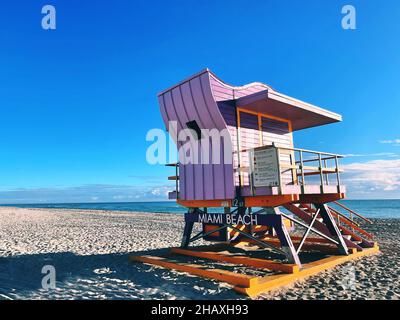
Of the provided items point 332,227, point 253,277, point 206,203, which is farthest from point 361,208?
point 253,277

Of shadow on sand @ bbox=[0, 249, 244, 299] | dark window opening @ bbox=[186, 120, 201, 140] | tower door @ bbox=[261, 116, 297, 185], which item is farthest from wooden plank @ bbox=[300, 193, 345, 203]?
shadow on sand @ bbox=[0, 249, 244, 299]

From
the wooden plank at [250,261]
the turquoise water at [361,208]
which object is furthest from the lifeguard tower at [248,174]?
the turquoise water at [361,208]

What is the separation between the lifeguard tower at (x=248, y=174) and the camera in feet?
23.8

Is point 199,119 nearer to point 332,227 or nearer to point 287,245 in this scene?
point 287,245

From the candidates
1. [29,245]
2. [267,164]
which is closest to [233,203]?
[267,164]

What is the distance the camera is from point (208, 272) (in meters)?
7.05

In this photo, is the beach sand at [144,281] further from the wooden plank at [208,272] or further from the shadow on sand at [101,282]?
the wooden plank at [208,272]

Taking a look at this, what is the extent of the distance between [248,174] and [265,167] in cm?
94

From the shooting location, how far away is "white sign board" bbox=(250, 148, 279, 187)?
23.1 ft

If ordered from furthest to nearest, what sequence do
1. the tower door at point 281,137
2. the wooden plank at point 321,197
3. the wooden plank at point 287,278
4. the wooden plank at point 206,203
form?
the tower door at point 281,137, the wooden plank at point 321,197, the wooden plank at point 206,203, the wooden plank at point 287,278

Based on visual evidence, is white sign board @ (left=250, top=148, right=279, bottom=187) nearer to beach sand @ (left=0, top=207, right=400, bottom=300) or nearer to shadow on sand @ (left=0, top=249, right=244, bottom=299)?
beach sand @ (left=0, top=207, right=400, bottom=300)

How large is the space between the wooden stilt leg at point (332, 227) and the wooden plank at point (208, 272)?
169 inches

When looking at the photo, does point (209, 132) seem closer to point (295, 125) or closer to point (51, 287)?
point (295, 125)
